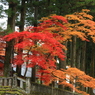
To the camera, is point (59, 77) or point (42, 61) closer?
point (42, 61)

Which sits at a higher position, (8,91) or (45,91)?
(8,91)

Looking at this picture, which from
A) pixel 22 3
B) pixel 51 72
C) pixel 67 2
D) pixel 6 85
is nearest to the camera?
pixel 6 85

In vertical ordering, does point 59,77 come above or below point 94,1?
below

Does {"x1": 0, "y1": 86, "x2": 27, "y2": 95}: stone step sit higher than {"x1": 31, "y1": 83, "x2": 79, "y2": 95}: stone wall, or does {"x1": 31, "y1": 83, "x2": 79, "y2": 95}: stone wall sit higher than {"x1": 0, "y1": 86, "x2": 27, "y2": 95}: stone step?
{"x1": 0, "y1": 86, "x2": 27, "y2": 95}: stone step

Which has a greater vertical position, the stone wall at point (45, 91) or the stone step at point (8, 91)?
the stone step at point (8, 91)

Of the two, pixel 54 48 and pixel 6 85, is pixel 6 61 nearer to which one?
pixel 6 85

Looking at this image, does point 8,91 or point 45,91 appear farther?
point 45,91

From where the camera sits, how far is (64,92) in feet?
36.8

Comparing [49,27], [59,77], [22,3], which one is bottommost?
[59,77]

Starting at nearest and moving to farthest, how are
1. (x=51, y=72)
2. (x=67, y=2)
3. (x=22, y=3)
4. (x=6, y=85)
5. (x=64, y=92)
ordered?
(x=6, y=85) < (x=51, y=72) < (x=64, y=92) < (x=22, y=3) < (x=67, y=2)

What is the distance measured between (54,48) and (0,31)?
3.13 metres

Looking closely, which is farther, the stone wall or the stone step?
the stone wall

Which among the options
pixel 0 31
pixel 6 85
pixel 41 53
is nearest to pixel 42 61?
pixel 41 53

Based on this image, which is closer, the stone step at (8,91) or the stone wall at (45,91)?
the stone step at (8,91)
